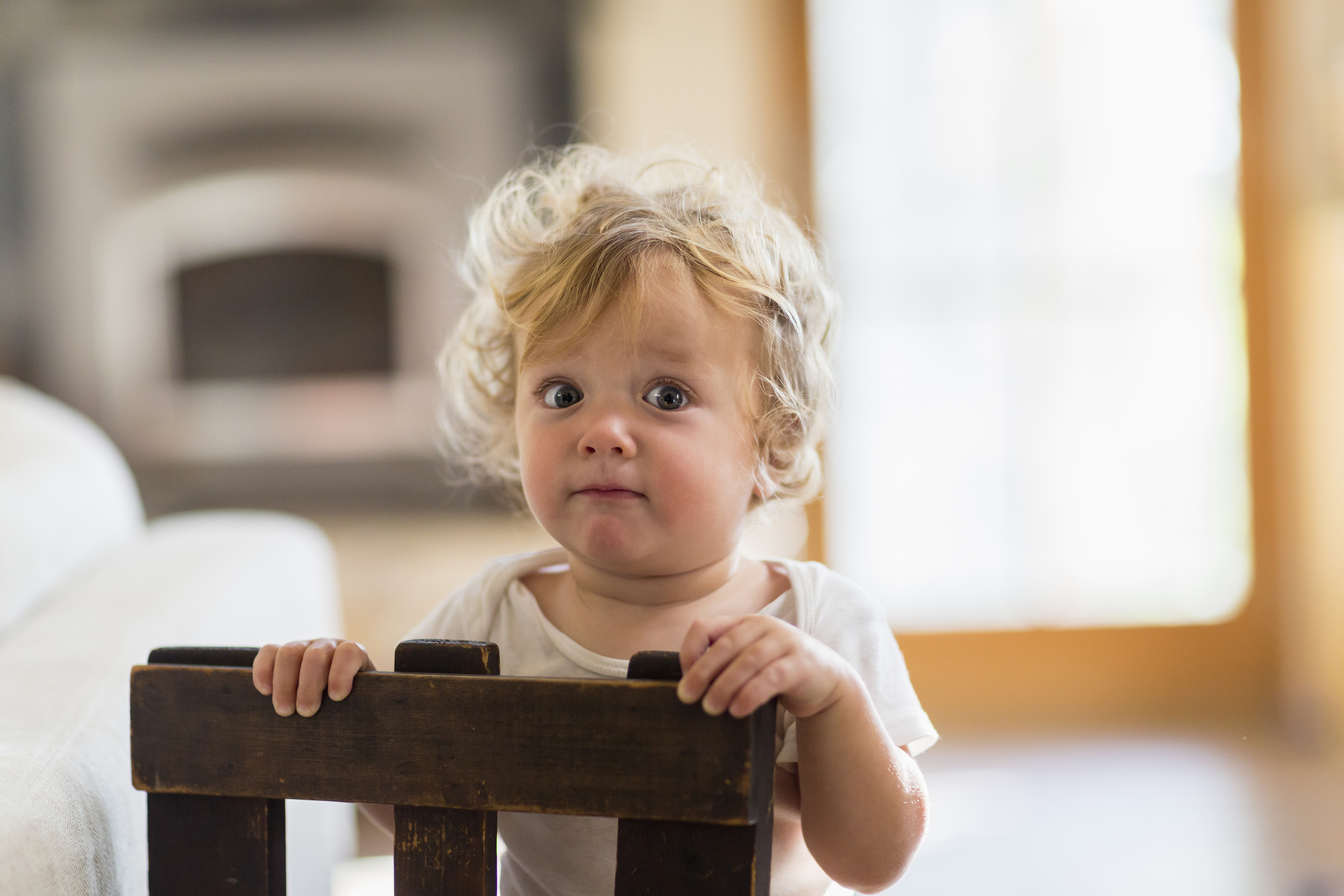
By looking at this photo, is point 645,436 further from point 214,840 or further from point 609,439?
point 214,840

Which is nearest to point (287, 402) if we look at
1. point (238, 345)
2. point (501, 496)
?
point (238, 345)

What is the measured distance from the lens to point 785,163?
106 inches

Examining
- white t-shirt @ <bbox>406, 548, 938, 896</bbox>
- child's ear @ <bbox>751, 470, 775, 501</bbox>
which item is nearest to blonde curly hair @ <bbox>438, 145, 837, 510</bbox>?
child's ear @ <bbox>751, 470, 775, 501</bbox>

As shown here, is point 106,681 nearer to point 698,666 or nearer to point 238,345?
point 698,666

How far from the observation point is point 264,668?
58cm

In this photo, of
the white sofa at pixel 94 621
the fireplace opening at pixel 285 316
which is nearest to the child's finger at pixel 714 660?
the white sofa at pixel 94 621

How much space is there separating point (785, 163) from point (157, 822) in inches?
92.9

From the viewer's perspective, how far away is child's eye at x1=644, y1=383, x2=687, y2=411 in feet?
2.36

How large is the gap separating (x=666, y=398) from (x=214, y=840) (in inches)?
14.7

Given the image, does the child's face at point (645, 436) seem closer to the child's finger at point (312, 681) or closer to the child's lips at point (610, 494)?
the child's lips at point (610, 494)

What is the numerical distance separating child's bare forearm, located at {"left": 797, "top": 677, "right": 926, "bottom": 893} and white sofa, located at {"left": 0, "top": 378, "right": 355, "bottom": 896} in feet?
1.30

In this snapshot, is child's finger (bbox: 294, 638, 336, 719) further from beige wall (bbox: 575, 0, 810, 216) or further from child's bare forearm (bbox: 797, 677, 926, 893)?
beige wall (bbox: 575, 0, 810, 216)

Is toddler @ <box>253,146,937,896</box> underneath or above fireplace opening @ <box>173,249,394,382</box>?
underneath

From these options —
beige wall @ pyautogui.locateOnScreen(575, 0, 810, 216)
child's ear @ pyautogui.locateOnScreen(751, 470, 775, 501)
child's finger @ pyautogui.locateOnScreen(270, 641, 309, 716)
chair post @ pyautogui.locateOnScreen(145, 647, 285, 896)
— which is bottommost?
chair post @ pyautogui.locateOnScreen(145, 647, 285, 896)
